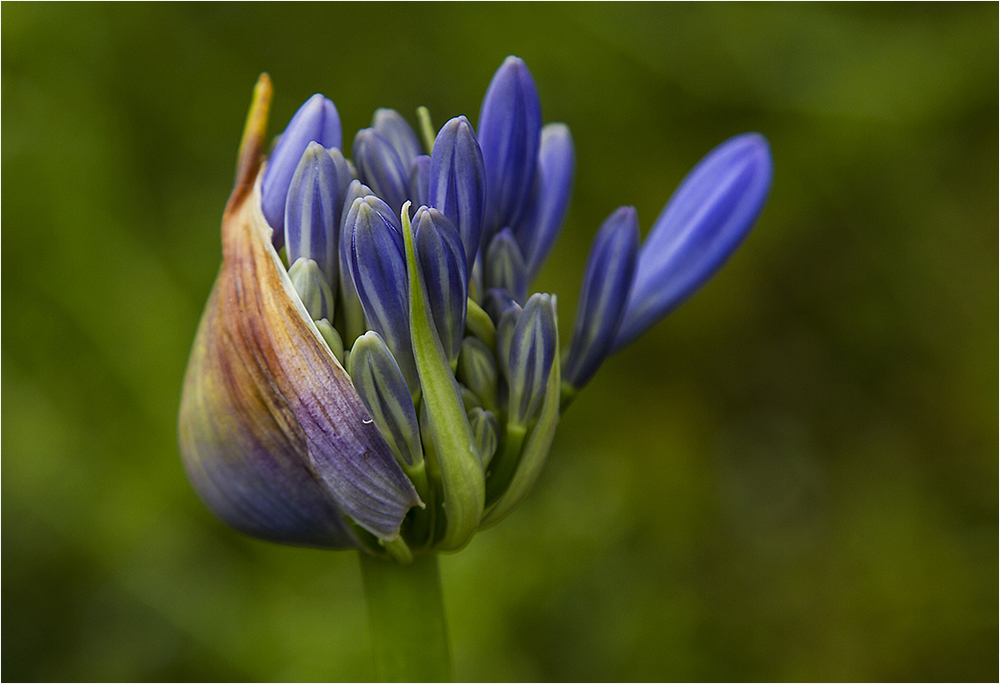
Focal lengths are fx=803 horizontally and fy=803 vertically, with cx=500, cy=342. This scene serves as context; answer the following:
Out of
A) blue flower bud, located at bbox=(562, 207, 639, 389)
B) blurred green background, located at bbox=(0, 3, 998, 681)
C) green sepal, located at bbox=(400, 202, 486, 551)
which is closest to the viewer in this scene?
green sepal, located at bbox=(400, 202, 486, 551)

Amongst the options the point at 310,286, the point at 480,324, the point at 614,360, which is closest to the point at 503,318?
the point at 480,324

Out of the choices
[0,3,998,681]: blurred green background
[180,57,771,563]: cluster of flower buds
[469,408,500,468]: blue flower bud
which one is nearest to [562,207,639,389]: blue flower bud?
[180,57,771,563]: cluster of flower buds

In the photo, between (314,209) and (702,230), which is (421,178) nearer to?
(314,209)

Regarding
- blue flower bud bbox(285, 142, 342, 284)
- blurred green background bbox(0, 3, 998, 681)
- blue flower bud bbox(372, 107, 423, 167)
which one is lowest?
blurred green background bbox(0, 3, 998, 681)

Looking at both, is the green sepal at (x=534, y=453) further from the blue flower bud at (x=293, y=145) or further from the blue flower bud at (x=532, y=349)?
the blue flower bud at (x=293, y=145)

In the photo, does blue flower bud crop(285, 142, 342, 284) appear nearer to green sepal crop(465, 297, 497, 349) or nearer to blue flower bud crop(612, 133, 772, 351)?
green sepal crop(465, 297, 497, 349)

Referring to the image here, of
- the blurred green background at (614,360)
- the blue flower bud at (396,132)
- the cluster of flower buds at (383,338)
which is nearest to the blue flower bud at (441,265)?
the cluster of flower buds at (383,338)

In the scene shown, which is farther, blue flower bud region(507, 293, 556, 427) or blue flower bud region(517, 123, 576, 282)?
blue flower bud region(517, 123, 576, 282)
